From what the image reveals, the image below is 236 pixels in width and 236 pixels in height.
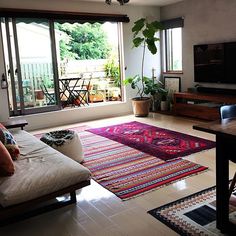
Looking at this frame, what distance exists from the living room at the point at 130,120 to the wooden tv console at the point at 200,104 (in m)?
0.17

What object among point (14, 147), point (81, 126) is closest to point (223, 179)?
point (14, 147)

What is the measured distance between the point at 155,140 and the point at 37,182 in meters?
2.48

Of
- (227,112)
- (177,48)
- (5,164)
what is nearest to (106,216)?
(5,164)

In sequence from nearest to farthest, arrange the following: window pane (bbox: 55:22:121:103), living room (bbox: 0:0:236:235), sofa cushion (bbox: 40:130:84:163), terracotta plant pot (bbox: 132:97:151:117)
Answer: living room (bbox: 0:0:236:235)
sofa cushion (bbox: 40:130:84:163)
terracotta plant pot (bbox: 132:97:151:117)
window pane (bbox: 55:22:121:103)

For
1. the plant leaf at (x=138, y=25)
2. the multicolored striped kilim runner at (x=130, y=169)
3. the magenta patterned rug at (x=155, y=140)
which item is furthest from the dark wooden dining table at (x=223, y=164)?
the plant leaf at (x=138, y=25)

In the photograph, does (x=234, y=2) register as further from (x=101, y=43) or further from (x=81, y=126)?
(x=101, y=43)

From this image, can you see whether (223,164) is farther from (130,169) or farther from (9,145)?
(9,145)

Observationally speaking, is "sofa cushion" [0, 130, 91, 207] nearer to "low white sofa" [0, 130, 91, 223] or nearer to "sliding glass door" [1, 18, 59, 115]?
"low white sofa" [0, 130, 91, 223]

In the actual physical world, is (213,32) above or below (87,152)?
above

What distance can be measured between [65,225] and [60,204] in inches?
12.5

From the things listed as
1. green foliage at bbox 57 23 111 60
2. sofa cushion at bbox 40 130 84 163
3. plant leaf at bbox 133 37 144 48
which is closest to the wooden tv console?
plant leaf at bbox 133 37 144 48

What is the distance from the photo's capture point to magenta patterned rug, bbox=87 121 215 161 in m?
3.92

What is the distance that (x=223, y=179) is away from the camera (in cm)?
202

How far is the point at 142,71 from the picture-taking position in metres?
6.74
